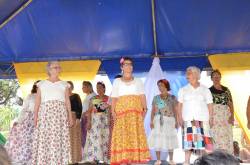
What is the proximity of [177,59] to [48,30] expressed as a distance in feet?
8.68

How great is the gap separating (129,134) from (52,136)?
103cm

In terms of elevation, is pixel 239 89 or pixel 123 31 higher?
pixel 123 31

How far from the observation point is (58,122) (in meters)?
5.53

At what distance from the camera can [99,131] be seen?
7051 millimetres

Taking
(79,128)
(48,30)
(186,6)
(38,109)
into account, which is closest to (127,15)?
(186,6)

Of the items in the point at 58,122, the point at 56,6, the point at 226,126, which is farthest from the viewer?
the point at 56,6

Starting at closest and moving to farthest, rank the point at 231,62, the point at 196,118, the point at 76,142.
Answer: the point at 196,118
the point at 76,142
the point at 231,62

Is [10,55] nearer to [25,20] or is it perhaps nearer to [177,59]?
[25,20]

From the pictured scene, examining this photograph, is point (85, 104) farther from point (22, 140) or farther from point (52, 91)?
point (52, 91)

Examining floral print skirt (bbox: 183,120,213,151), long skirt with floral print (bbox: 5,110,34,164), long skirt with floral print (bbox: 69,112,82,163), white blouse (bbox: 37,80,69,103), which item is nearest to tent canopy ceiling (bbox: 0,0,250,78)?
long skirt with floral print (bbox: 69,112,82,163)

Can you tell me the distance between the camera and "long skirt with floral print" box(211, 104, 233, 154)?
22.0 ft

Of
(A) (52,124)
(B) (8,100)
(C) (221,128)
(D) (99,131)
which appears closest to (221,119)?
(C) (221,128)

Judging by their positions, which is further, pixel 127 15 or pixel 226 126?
pixel 127 15

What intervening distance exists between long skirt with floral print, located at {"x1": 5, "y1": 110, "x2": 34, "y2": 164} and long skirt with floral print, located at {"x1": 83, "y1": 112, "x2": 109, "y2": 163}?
1.02 m
